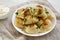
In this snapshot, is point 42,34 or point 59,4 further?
point 59,4

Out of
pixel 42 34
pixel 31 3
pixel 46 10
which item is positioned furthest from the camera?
pixel 31 3

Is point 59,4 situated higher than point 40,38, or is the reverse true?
point 59,4

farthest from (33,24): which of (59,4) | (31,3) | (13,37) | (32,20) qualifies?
(59,4)

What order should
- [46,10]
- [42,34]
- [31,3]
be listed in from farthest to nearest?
1. [31,3]
2. [46,10]
3. [42,34]

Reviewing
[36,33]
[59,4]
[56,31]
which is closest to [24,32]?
[36,33]

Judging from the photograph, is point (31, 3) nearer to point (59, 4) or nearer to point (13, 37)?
point (59, 4)

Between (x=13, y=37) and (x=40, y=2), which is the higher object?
(x=40, y=2)

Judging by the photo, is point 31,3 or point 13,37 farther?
point 31,3

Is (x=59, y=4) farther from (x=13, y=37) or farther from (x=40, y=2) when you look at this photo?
(x=13, y=37)

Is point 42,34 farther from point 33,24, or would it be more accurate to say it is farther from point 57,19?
point 57,19
